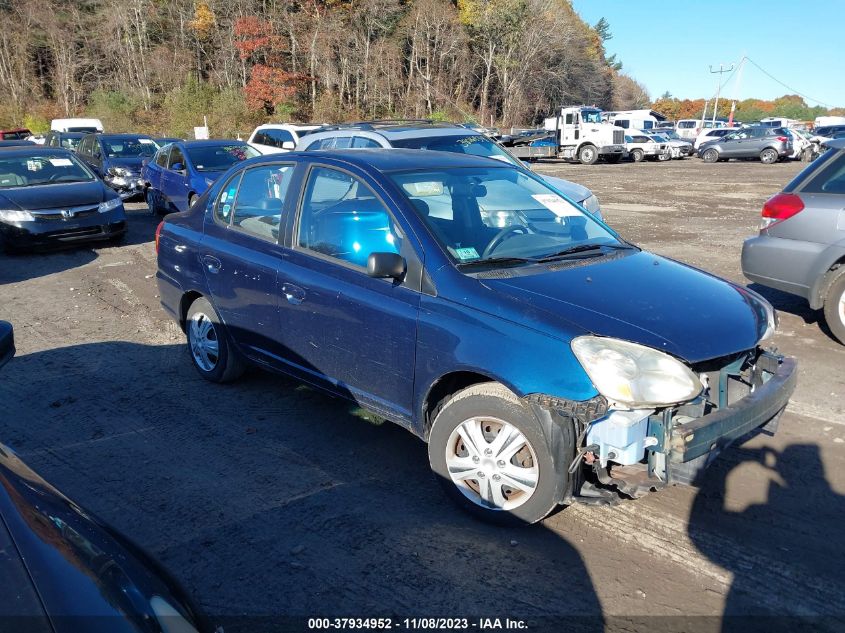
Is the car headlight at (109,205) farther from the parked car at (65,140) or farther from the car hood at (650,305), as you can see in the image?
the parked car at (65,140)

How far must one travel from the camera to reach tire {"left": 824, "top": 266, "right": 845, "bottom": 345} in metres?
6.04

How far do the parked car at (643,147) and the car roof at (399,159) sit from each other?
31275 millimetres

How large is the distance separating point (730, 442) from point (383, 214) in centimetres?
223

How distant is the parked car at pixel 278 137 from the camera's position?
15.8 m

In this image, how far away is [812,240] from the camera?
616cm

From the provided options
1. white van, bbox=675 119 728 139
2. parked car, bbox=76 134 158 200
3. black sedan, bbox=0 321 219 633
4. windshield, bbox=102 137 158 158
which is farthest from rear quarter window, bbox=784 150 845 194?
white van, bbox=675 119 728 139

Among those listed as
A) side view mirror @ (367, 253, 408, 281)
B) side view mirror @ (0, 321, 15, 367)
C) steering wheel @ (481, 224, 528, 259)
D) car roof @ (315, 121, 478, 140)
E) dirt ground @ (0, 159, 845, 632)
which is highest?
car roof @ (315, 121, 478, 140)

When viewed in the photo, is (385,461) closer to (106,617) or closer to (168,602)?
(168,602)

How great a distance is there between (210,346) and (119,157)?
14183 mm

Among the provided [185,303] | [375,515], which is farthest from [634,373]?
[185,303]

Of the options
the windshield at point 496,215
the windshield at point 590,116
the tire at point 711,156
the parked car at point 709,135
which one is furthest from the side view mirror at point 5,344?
the parked car at point 709,135

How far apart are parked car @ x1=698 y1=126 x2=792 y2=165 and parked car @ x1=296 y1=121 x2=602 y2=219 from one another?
2604 centimetres

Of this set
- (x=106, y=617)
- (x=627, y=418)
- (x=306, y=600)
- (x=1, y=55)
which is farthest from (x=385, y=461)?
(x=1, y=55)

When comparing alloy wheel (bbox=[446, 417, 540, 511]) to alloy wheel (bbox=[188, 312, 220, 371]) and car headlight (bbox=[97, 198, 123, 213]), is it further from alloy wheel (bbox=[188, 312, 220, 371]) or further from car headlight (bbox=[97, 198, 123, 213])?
car headlight (bbox=[97, 198, 123, 213])
